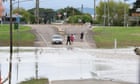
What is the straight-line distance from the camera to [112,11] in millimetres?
153500

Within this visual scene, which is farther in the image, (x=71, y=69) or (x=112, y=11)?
(x=112, y=11)

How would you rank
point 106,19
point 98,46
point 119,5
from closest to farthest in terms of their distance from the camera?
point 98,46 < point 106,19 < point 119,5

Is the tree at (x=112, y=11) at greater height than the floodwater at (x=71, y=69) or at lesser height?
greater

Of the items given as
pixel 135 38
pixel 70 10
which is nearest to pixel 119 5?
pixel 70 10

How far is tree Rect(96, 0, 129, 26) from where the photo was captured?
147m

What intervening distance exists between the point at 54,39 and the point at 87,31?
21.8 meters

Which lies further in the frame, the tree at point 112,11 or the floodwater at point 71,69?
the tree at point 112,11

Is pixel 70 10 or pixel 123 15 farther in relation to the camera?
pixel 70 10

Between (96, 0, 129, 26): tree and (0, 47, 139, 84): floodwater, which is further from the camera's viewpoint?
(96, 0, 129, 26): tree

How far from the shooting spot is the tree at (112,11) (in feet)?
482

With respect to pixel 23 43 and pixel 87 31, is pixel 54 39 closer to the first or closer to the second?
pixel 23 43

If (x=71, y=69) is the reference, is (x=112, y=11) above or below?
above

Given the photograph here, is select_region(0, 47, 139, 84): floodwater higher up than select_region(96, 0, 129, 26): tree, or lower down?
lower down

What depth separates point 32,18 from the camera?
160 metres
